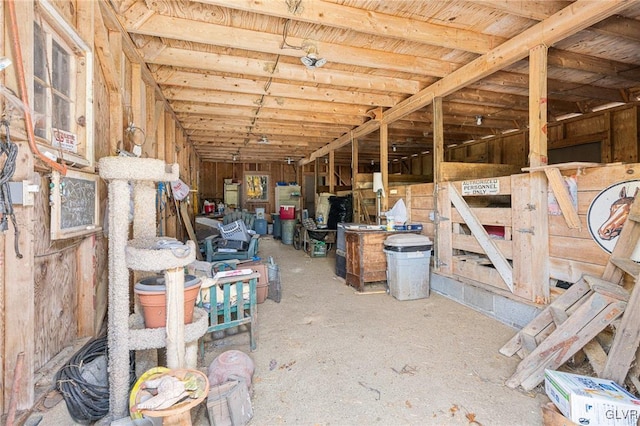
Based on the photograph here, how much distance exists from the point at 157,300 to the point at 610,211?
3.32 meters

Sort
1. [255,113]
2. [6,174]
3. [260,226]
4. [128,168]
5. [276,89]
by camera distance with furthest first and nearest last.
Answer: [260,226], [255,113], [276,89], [128,168], [6,174]

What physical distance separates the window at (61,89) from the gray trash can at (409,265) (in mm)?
3269

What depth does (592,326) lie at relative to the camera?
1.97m

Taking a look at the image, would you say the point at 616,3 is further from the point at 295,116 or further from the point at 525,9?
the point at 295,116

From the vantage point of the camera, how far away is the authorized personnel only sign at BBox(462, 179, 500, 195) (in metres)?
3.41

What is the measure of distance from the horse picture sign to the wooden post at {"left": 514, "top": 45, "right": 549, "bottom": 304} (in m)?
0.40

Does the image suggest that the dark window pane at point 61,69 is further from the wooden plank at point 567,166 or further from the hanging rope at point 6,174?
the wooden plank at point 567,166

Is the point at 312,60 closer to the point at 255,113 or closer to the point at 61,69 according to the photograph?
the point at 61,69

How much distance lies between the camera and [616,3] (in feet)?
7.64

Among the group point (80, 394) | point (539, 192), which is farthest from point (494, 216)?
point (80, 394)

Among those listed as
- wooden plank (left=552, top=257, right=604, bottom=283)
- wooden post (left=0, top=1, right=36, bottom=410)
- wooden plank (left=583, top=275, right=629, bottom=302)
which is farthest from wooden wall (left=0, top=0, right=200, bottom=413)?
wooden plank (left=552, top=257, right=604, bottom=283)

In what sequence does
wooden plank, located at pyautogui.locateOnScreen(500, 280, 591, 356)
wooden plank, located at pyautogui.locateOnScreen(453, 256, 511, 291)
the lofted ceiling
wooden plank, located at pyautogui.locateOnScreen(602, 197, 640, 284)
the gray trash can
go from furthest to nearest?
the gray trash can < wooden plank, located at pyautogui.locateOnScreen(453, 256, 511, 291) < the lofted ceiling < wooden plank, located at pyautogui.locateOnScreen(500, 280, 591, 356) < wooden plank, located at pyautogui.locateOnScreen(602, 197, 640, 284)

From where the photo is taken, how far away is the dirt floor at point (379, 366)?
1780 millimetres

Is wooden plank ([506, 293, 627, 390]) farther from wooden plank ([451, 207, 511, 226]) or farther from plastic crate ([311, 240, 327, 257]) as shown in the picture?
plastic crate ([311, 240, 327, 257])
